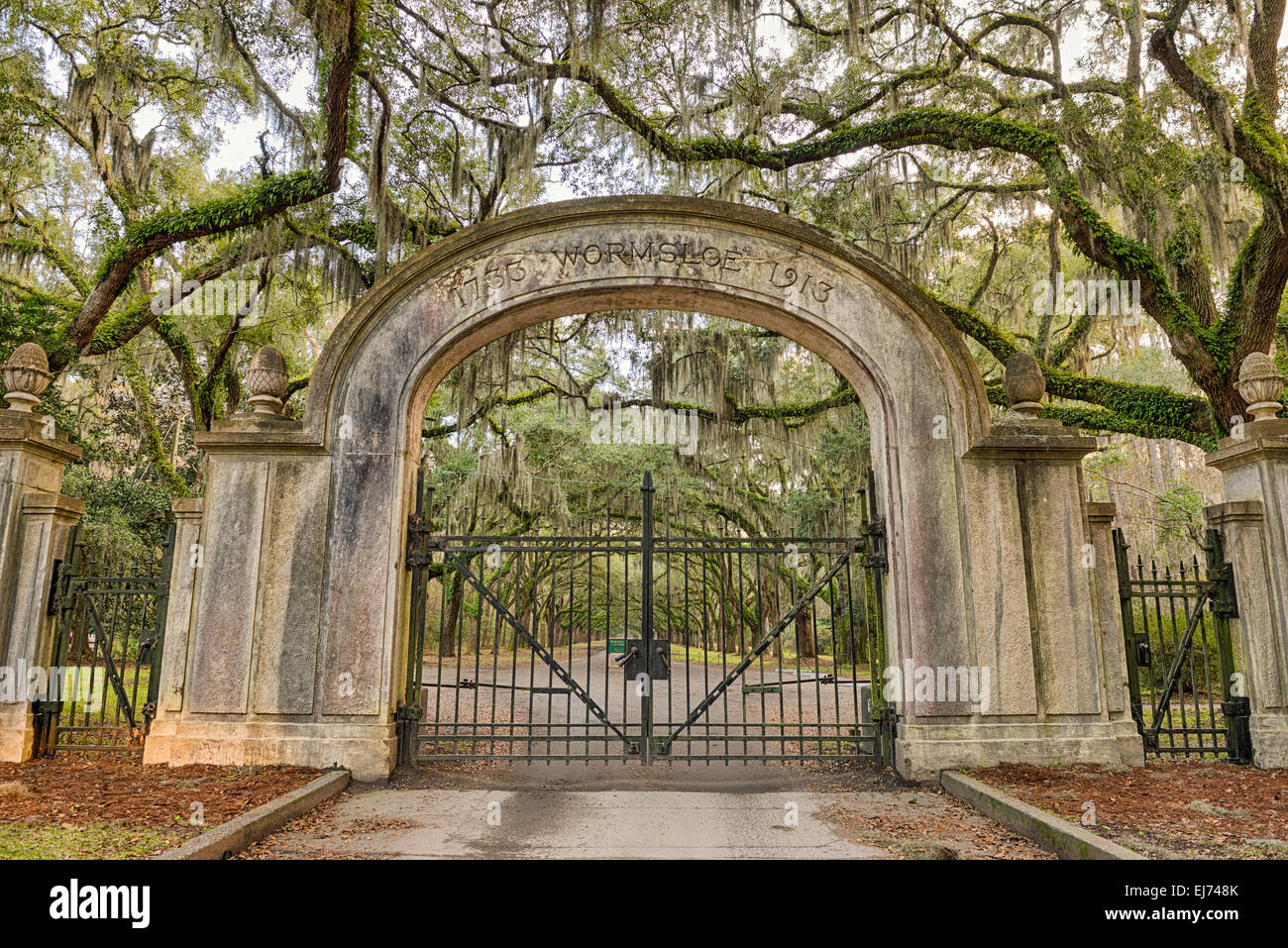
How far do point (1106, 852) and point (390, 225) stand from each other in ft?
29.6

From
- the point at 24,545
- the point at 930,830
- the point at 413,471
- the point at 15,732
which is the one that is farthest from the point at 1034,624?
the point at 24,545

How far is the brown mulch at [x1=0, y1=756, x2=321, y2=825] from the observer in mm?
4703

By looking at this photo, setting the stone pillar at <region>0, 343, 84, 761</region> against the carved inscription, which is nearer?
the stone pillar at <region>0, 343, 84, 761</region>

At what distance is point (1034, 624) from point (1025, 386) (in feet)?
6.62

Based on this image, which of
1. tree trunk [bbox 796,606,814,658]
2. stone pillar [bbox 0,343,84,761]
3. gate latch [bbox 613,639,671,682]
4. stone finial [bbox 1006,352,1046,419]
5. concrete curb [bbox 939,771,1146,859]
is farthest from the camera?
tree trunk [bbox 796,606,814,658]

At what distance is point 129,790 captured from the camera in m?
5.39

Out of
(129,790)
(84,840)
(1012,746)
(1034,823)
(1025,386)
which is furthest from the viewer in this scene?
(1025,386)

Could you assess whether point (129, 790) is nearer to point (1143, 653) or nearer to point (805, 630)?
point (1143, 653)

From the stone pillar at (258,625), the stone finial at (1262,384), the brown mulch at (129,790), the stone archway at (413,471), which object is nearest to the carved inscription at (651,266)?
the stone archway at (413,471)

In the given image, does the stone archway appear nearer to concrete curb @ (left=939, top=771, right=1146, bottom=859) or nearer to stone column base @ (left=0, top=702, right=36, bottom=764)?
concrete curb @ (left=939, top=771, right=1146, bottom=859)

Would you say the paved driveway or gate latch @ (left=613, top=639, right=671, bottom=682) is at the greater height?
gate latch @ (left=613, top=639, right=671, bottom=682)

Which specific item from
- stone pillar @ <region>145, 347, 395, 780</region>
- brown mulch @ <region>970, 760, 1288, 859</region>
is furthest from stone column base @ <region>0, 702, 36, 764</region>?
brown mulch @ <region>970, 760, 1288, 859</region>

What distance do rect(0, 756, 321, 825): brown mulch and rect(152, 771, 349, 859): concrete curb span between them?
6.5 inches

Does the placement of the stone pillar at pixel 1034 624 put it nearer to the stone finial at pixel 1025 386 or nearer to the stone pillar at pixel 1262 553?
the stone finial at pixel 1025 386
